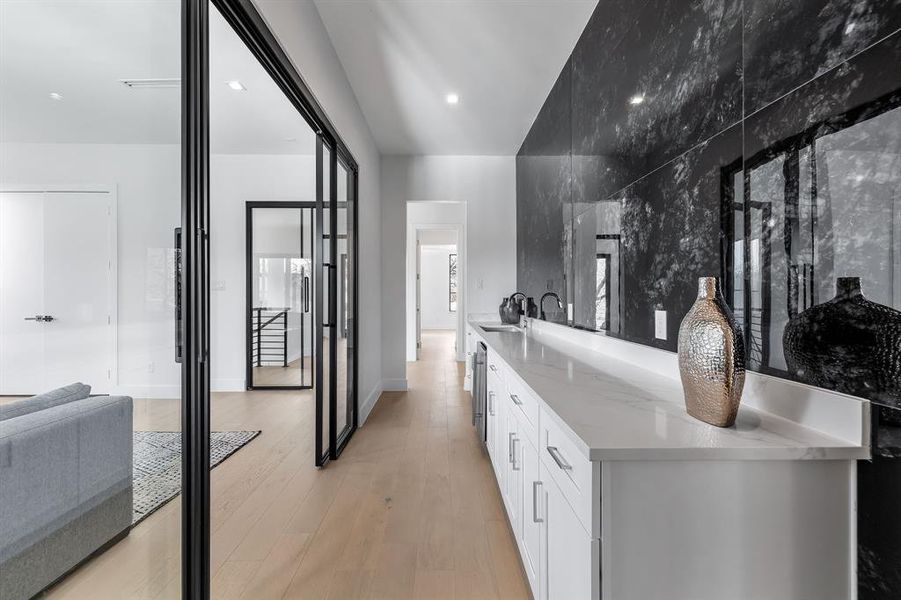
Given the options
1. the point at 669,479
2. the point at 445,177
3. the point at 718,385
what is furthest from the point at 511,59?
the point at 669,479

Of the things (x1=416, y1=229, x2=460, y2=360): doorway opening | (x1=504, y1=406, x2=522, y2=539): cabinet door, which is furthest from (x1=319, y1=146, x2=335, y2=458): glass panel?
(x1=416, y1=229, x2=460, y2=360): doorway opening

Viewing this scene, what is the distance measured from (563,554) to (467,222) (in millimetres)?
4162

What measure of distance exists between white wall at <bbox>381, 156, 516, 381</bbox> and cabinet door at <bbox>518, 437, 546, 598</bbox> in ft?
10.9

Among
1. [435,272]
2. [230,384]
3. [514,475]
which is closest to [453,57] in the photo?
[514,475]

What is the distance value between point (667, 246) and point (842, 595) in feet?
3.71

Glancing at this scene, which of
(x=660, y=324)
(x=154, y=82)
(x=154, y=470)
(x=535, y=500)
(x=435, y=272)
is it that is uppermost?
(x=435, y=272)

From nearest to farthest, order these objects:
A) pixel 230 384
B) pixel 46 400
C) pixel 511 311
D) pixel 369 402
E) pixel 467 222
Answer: pixel 46 400, pixel 369 402, pixel 511 311, pixel 230 384, pixel 467 222

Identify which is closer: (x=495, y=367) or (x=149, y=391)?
(x=149, y=391)

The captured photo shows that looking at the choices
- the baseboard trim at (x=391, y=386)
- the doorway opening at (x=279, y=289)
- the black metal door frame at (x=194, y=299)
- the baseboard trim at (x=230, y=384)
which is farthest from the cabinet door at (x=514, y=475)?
the baseboard trim at (x=230, y=384)

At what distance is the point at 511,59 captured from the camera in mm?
2984

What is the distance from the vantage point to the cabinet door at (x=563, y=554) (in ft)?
2.97

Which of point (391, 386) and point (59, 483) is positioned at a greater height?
point (59, 483)

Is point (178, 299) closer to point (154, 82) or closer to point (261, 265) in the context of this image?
point (154, 82)

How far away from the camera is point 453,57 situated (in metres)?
2.92
